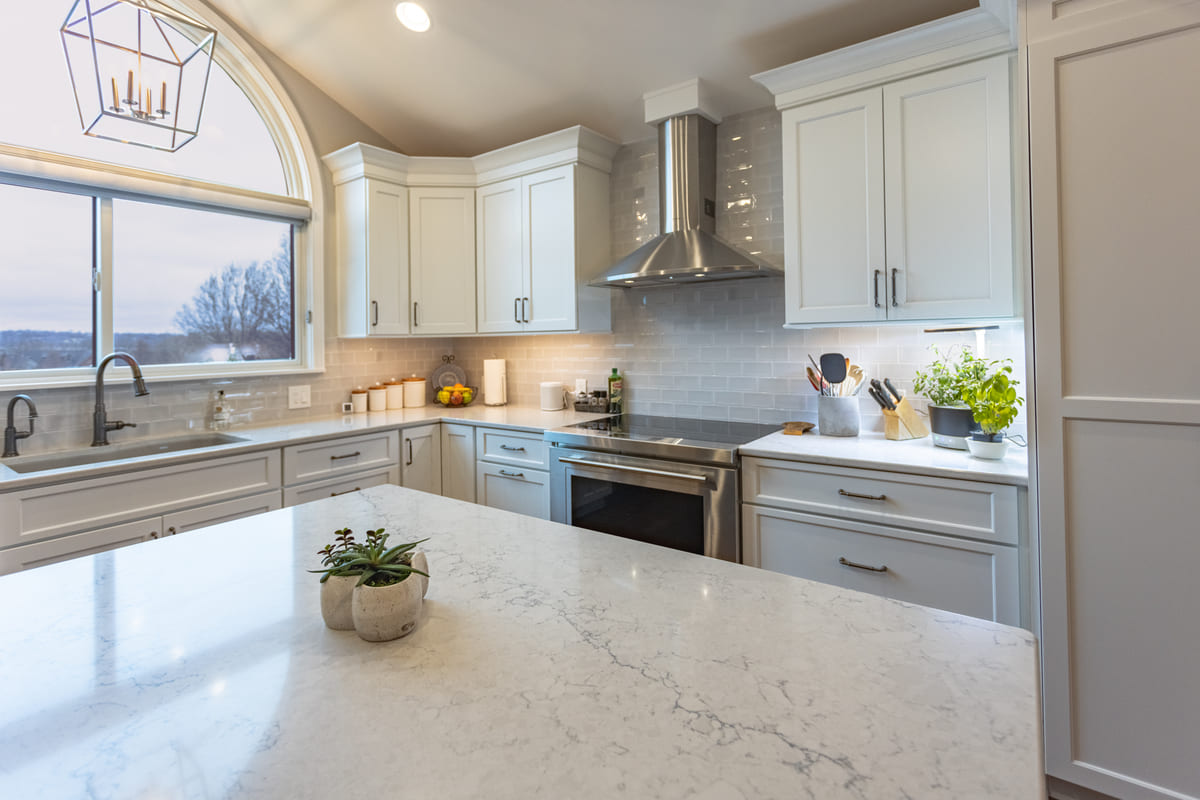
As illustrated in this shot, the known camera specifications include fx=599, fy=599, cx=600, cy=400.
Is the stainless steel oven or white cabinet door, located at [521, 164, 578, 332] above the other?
white cabinet door, located at [521, 164, 578, 332]

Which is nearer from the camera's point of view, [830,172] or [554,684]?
[554,684]

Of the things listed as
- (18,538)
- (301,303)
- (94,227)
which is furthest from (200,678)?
(301,303)

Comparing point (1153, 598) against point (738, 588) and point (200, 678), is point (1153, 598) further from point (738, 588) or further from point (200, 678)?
point (200, 678)

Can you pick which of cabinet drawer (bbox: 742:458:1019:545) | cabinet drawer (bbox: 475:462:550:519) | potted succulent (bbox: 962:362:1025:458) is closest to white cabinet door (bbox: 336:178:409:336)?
cabinet drawer (bbox: 475:462:550:519)

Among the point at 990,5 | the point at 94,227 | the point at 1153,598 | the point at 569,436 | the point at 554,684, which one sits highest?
the point at 990,5

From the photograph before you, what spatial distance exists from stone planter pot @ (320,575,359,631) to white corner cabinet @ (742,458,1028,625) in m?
1.77

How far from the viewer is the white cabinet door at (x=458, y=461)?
11.0ft

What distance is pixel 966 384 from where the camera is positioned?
7.25 feet

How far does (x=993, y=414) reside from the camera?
80.2 inches

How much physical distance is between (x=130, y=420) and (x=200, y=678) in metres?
2.72

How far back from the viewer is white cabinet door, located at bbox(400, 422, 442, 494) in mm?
3328

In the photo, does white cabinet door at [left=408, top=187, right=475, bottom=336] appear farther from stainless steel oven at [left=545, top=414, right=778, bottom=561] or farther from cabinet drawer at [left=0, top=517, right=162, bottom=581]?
cabinet drawer at [left=0, top=517, right=162, bottom=581]

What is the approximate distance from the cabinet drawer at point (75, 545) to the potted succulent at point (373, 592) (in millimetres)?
1876

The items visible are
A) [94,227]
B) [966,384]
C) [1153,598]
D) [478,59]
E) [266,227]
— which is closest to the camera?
[1153,598]
